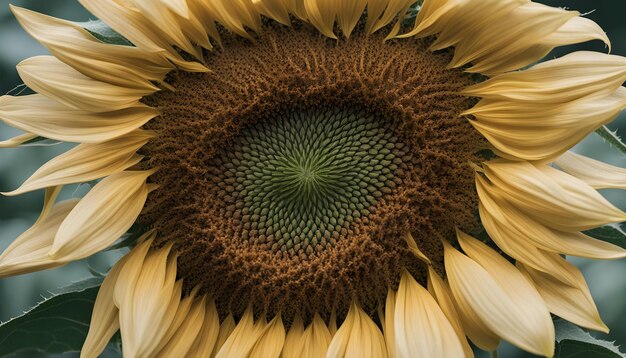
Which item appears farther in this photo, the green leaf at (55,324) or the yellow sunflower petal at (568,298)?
the green leaf at (55,324)

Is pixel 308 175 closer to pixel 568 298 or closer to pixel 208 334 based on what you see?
pixel 208 334

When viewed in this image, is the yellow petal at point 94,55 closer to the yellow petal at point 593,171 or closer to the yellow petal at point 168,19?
the yellow petal at point 168,19

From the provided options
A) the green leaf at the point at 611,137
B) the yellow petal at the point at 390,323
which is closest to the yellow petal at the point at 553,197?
the green leaf at the point at 611,137

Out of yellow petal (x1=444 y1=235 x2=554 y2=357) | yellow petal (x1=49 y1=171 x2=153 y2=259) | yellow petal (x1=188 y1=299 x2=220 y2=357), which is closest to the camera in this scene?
yellow petal (x1=444 y1=235 x2=554 y2=357)

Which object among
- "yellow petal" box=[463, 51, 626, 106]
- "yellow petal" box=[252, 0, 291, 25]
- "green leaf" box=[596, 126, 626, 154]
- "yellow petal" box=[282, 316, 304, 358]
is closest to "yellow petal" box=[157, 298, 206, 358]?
"yellow petal" box=[282, 316, 304, 358]

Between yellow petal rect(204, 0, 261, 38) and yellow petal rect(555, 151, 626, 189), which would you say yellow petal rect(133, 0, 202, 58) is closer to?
yellow petal rect(204, 0, 261, 38)

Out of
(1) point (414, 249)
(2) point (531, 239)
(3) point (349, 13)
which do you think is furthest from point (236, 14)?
(2) point (531, 239)

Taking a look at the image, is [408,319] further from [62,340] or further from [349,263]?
[62,340]
